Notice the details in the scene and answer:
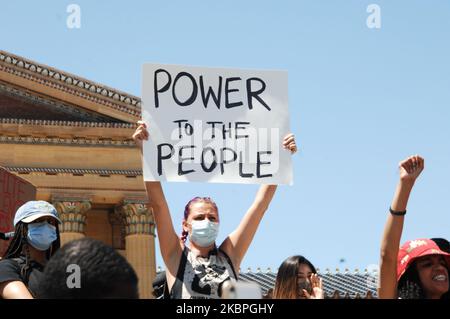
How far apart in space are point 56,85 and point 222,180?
30.9m

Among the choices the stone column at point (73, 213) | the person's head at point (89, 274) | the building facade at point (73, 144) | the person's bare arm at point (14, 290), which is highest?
the building facade at point (73, 144)

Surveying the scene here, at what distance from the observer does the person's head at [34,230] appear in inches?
309

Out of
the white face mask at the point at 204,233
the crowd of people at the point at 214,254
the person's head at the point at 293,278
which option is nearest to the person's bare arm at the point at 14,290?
the crowd of people at the point at 214,254

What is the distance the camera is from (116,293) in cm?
502

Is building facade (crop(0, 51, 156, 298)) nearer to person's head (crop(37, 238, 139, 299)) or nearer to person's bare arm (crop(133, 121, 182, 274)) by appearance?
person's bare arm (crop(133, 121, 182, 274))

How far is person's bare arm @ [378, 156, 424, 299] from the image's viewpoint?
6953mm

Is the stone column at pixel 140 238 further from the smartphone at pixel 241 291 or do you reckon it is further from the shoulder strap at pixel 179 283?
the smartphone at pixel 241 291

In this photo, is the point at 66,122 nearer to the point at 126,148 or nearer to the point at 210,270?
the point at 126,148

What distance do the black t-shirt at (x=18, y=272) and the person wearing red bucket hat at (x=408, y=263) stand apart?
1801 mm

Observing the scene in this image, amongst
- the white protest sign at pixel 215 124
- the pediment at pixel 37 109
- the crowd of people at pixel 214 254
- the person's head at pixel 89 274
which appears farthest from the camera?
the pediment at pixel 37 109

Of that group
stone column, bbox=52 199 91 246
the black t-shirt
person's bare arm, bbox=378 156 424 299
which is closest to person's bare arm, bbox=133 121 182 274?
the black t-shirt

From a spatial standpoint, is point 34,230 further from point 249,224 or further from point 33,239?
point 249,224

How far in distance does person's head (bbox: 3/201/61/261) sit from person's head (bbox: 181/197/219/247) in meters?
0.77
